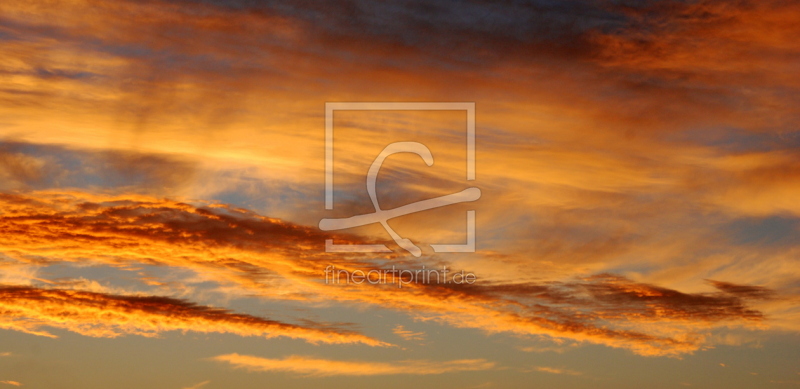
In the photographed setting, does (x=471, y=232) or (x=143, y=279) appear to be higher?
(x=471, y=232)

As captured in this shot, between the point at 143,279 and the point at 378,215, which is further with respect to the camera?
the point at 143,279

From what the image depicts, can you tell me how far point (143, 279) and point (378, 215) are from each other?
22.8m

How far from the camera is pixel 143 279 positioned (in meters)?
32.4

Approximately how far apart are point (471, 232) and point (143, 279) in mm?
29058

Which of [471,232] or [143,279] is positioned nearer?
[471,232]

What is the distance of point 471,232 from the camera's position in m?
25.5

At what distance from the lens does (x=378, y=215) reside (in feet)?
87.0

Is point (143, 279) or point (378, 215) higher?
point (378, 215)

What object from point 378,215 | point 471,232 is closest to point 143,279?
point 378,215

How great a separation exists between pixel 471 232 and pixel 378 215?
22.1 ft

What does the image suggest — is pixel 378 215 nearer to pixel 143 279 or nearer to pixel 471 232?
pixel 471 232
